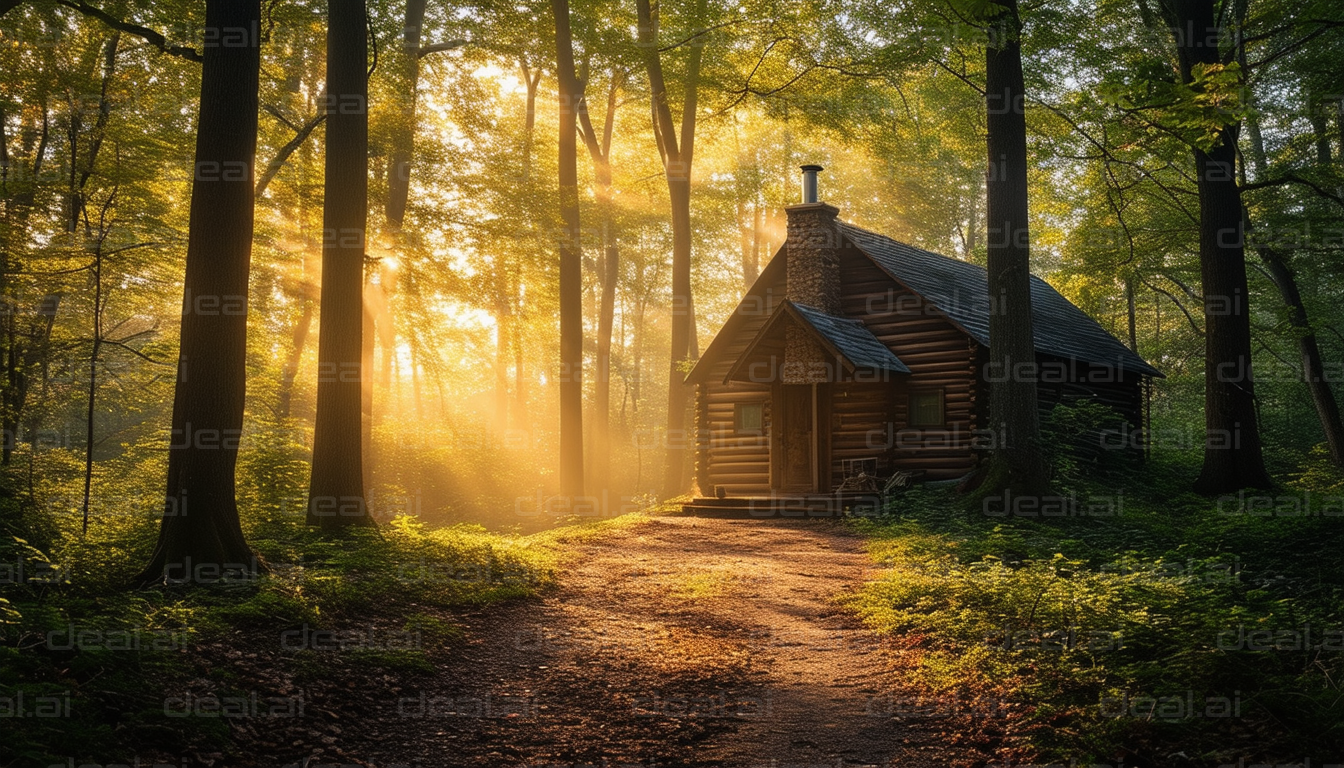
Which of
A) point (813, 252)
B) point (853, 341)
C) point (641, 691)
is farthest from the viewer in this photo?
point (813, 252)

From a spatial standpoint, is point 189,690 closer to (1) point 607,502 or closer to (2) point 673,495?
(2) point 673,495

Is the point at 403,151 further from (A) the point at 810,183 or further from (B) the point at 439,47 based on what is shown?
(A) the point at 810,183

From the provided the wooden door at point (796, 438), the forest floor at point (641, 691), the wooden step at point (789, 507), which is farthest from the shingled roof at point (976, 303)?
the forest floor at point (641, 691)

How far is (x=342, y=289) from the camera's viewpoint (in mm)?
11016

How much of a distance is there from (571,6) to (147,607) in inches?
715

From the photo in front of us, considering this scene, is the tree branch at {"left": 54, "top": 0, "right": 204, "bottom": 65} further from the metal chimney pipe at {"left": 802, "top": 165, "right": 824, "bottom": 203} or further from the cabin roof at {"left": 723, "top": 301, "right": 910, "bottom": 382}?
the metal chimney pipe at {"left": 802, "top": 165, "right": 824, "bottom": 203}

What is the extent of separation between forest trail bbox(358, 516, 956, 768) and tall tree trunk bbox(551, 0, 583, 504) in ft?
27.7

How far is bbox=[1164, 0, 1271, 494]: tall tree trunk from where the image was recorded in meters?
16.0

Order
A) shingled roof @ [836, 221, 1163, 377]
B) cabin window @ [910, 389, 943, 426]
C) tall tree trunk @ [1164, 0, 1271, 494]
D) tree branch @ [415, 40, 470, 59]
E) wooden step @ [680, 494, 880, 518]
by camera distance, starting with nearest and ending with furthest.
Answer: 1. tall tree trunk @ [1164, 0, 1271, 494]
2. wooden step @ [680, 494, 880, 518]
3. cabin window @ [910, 389, 943, 426]
4. tree branch @ [415, 40, 470, 59]
5. shingled roof @ [836, 221, 1163, 377]

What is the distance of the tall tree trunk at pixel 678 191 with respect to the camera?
→ 2347 centimetres

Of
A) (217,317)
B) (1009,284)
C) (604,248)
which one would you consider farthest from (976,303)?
(217,317)

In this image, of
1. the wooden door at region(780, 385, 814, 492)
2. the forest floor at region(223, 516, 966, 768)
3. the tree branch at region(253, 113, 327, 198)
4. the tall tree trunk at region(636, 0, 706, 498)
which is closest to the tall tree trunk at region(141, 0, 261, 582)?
the forest floor at region(223, 516, 966, 768)

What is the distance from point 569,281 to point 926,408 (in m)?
9.04

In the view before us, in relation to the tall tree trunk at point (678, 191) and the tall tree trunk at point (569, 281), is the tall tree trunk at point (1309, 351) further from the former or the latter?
the tall tree trunk at point (569, 281)
